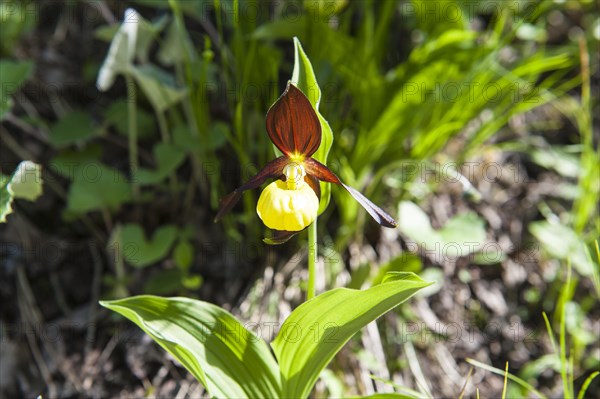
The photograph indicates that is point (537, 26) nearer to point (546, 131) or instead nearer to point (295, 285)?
point (546, 131)

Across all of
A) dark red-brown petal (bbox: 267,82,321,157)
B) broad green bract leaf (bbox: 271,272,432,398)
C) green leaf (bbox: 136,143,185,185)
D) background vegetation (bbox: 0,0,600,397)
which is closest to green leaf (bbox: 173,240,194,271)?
background vegetation (bbox: 0,0,600,397)

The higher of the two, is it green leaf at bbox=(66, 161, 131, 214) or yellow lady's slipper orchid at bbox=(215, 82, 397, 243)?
green leaf at bbox=(66, 161, 131, 214)

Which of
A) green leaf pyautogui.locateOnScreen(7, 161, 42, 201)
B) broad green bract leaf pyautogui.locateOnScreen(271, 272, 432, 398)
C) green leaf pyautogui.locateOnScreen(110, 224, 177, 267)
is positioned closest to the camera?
broad green bract leaf pyautogui.locateOnScreen(271, 272, 432, 398)

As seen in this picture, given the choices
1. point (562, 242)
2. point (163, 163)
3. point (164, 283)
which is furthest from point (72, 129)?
point (562, 242)

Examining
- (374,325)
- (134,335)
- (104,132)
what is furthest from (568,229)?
(104,132)

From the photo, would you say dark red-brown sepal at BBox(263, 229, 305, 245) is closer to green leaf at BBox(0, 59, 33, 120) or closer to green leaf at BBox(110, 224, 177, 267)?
green leaf at BBox(110, 224, 177, 267)

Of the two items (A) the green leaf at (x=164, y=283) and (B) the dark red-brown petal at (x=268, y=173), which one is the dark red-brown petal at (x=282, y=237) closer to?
(B) the dark red-brown petal at (x=268, y=173)

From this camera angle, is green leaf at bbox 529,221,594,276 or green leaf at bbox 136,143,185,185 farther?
green leaf at bbox 529,221,594,276
